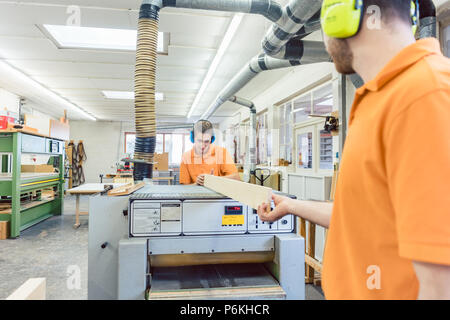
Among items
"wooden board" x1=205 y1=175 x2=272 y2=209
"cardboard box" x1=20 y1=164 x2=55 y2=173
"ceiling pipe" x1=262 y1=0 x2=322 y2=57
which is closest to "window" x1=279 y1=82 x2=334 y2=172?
"ceiling pipe" x1=262 y1=0 x2=322 y2=57

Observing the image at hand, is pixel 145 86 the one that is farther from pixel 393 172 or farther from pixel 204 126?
pixel 393 172

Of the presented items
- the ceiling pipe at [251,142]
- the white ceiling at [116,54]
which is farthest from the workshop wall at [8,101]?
the ceiling pipe at [251,142]

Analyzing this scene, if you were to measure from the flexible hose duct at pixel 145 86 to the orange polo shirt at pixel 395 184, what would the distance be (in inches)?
41.4

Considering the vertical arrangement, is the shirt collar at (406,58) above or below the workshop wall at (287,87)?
below

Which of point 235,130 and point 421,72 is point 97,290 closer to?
point 421,72

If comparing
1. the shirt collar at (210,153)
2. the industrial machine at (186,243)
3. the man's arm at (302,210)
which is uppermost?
the shirt collar at (210,153)

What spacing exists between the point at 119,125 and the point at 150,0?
11.2 meters

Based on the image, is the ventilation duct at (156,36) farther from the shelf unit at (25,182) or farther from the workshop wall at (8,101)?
the workshop wall at (8,101)

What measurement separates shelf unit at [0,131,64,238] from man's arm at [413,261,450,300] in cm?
482

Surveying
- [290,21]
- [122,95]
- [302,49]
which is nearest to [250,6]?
[290,21]

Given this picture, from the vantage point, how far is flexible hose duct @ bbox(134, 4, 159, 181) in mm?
1365

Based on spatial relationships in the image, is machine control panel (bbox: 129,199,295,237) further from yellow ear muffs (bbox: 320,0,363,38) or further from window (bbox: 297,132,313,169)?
window (bbox: 297,132,313,169)

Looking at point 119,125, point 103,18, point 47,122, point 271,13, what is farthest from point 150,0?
point 119,125

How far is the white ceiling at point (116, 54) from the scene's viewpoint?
10.2 feet
